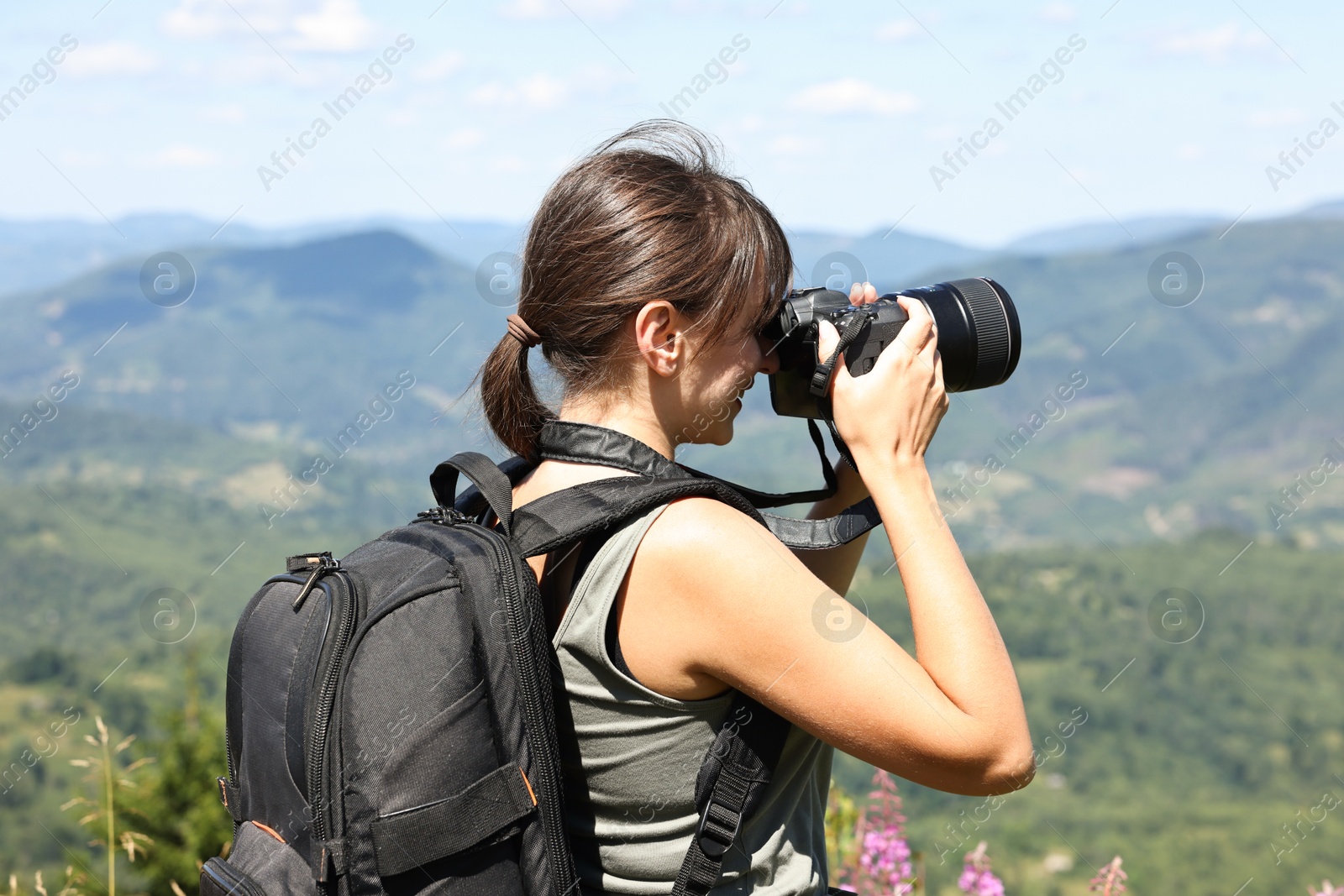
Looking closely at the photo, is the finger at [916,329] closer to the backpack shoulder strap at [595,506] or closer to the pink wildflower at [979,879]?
the backpack shoulder strap at [595,506]

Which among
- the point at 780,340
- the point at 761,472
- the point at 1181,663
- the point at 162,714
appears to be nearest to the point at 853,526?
the point at 780,340

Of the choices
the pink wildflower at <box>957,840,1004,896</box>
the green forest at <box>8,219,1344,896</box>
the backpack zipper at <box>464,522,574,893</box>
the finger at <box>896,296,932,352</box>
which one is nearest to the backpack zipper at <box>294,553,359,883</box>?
the backpack zipper at <box>464,522,574,893</box>

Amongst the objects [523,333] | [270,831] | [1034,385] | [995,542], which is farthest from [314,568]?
[1034,385]

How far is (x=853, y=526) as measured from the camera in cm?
144

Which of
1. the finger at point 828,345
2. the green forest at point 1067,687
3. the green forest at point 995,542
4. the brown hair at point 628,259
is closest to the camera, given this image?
the brown hair at point 628,259

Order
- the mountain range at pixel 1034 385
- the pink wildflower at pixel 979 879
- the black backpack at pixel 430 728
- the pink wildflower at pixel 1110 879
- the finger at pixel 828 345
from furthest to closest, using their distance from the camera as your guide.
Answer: the mountain range at pixel 1034 385, the pink wildflower at pixel 979 879, the pink wildflower at pixel 1110 879, the finger at pixel 828 345, the black backpack at pixel 430 728

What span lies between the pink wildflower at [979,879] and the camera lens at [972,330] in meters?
1.15

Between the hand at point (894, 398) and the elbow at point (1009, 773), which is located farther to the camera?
the hand at point (894, 398)

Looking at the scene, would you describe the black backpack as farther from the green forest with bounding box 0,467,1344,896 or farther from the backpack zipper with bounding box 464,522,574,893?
the green forest with bounding box 0,467,1344,896

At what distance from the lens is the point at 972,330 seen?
1.62 meters

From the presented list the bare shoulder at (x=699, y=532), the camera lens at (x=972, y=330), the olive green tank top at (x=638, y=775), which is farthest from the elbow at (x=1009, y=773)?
the camera lens at (x=972, y=330)

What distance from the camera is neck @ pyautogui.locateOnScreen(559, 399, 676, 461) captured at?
1407mm

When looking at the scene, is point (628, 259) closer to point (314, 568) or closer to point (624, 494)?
point (624, 494)

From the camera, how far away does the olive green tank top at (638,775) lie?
123 cm
